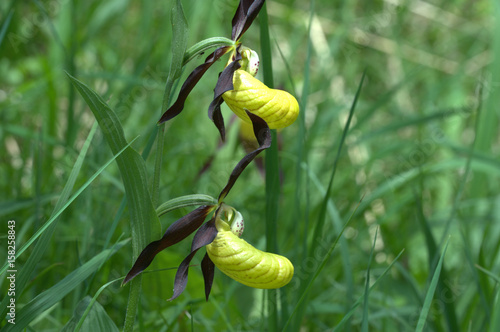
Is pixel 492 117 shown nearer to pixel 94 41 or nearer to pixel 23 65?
pixel 94 41

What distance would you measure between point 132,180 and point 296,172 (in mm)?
473

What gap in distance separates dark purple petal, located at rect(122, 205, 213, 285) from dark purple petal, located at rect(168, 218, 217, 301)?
0.02 m

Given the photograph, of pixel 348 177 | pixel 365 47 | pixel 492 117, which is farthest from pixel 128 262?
pixel 365 47

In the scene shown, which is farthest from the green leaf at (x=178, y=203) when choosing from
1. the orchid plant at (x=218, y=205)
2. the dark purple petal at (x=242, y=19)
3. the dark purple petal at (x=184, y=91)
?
the dark purple petal at (x=242, y=19)

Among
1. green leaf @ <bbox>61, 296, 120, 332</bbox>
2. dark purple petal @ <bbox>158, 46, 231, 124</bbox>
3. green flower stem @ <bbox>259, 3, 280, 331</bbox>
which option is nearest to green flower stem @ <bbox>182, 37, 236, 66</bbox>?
dark purple petal @ <bbox>158, 46, 231, 124</bbox>

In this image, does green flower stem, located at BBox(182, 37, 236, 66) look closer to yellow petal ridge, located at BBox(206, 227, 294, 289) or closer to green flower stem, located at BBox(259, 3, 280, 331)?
green flower stem, located at BBox(259, 3, 280, 331)

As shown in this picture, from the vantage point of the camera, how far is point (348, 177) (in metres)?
1.91

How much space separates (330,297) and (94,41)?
5.92ft

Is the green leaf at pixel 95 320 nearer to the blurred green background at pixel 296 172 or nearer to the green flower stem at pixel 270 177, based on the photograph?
the blurred green background at pixel 296 172

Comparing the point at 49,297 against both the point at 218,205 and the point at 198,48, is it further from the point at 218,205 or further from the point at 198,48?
the point at 198,48

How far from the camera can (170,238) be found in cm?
77

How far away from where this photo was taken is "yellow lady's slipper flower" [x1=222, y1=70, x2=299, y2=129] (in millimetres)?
773

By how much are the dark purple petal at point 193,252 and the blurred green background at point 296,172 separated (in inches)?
1.8

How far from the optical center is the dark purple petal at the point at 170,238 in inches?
29.5
